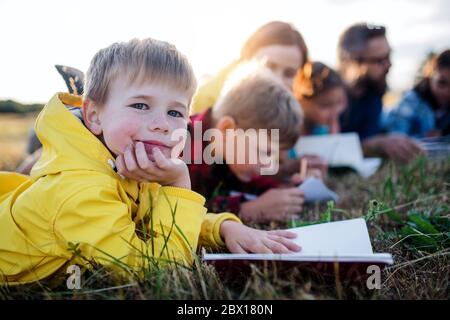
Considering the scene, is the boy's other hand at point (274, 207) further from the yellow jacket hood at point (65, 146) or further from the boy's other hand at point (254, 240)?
the yellow jacket hood at point (65, 146)

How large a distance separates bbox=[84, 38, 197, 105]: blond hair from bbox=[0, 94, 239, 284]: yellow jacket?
13 cm

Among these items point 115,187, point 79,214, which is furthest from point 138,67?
point 79,214

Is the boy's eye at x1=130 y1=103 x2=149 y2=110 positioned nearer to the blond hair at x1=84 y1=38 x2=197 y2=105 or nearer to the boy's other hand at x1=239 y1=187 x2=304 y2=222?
the blond hair at x1=84 y1=38 x2=197 y2=105

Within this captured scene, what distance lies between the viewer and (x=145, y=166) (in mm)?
1263

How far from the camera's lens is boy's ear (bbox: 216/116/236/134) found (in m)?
2.25

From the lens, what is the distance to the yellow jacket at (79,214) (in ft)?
3.87

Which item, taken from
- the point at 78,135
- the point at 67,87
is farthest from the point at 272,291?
the point at 67,87

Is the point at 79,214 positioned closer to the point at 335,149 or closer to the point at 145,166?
the point at 145,166

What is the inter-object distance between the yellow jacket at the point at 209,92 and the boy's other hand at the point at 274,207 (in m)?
0.83

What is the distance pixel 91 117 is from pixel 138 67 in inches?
8.9

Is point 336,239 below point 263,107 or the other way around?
below

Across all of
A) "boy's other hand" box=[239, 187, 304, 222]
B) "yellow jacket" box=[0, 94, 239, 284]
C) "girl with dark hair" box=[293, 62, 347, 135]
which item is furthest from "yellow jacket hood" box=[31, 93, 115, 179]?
"girl with dark hair" box=[293, 62, 347, 135]

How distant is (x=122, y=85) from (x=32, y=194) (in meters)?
0.40

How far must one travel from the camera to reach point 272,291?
3.30 ft
